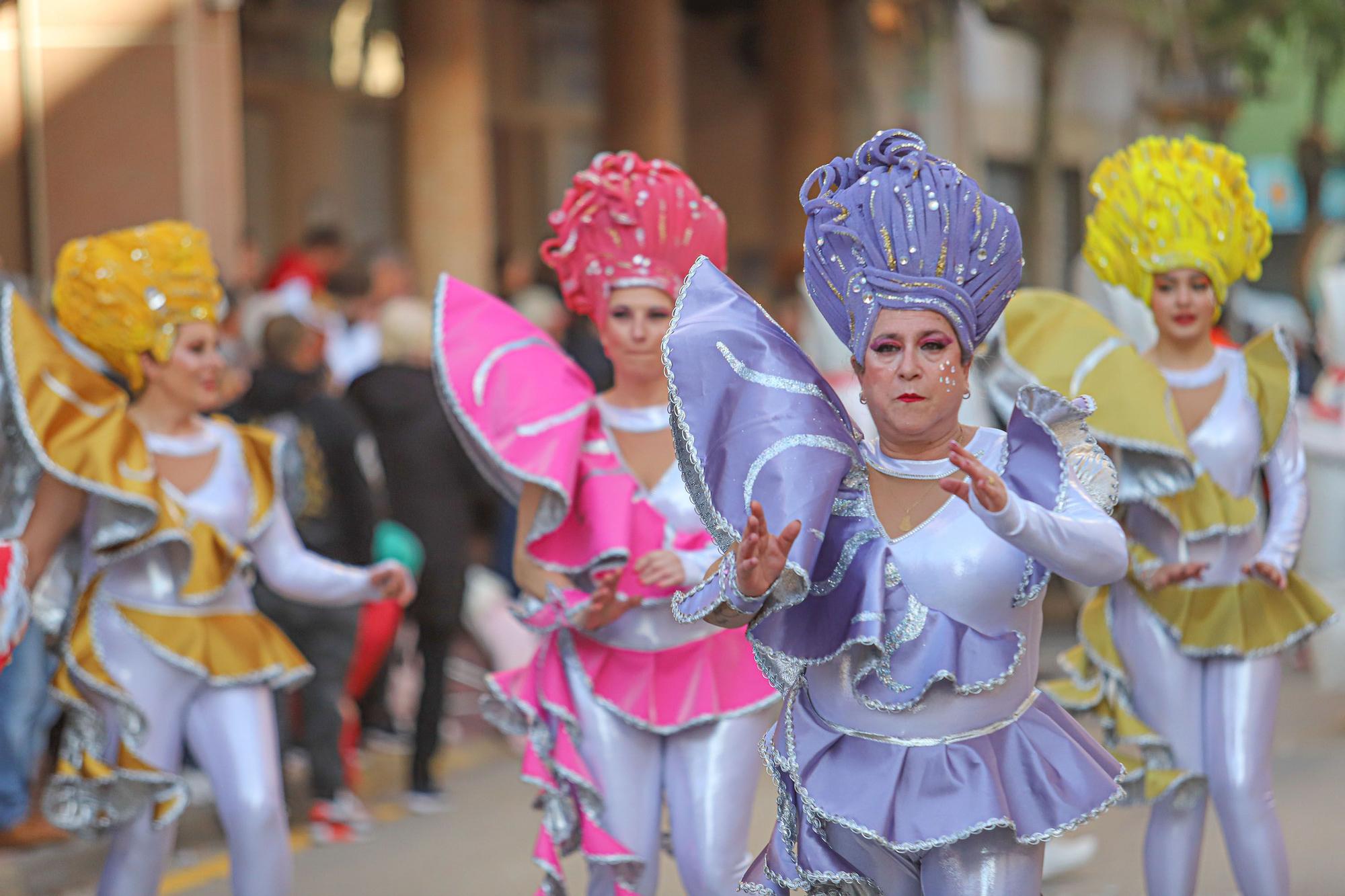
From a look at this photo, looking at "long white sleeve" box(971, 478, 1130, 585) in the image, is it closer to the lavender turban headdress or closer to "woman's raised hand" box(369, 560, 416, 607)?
the lavender turban headdress

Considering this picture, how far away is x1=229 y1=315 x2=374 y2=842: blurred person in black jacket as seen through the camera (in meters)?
8.13

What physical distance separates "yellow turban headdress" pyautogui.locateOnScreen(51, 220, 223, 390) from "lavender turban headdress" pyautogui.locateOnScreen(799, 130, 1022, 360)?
2455 millimetres

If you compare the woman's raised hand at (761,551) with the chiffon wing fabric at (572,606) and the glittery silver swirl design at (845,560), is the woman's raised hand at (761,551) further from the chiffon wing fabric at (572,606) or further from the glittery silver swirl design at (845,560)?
the chiffon wing fabric at (572,606)

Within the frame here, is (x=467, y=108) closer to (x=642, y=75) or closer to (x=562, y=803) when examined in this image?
(x=642, y=75)

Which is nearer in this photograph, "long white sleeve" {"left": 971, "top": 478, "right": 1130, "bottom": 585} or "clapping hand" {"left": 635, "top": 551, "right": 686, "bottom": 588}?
"long white sleeve" {"left": 971, "top": 478, "right": 1130, "bottom": 585}

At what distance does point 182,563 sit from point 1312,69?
16372 mm

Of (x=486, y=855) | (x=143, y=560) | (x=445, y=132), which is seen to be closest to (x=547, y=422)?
(x=143, y=560)

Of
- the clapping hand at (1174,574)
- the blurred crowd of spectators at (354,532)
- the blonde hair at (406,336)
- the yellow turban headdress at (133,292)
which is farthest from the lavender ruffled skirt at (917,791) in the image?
the blonde hair at (406,336)

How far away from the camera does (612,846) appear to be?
493cm

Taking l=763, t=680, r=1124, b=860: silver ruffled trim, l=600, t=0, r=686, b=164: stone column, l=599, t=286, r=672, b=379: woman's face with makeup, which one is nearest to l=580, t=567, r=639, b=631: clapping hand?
l=599, t=286, r=672, b=379: woman's face with makeup

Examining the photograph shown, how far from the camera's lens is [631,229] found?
5.17m

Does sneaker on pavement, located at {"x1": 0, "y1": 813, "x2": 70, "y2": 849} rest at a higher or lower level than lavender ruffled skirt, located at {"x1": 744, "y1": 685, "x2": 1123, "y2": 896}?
lower

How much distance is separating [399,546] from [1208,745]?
4.21 m

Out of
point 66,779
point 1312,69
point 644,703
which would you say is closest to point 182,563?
point 66,779
